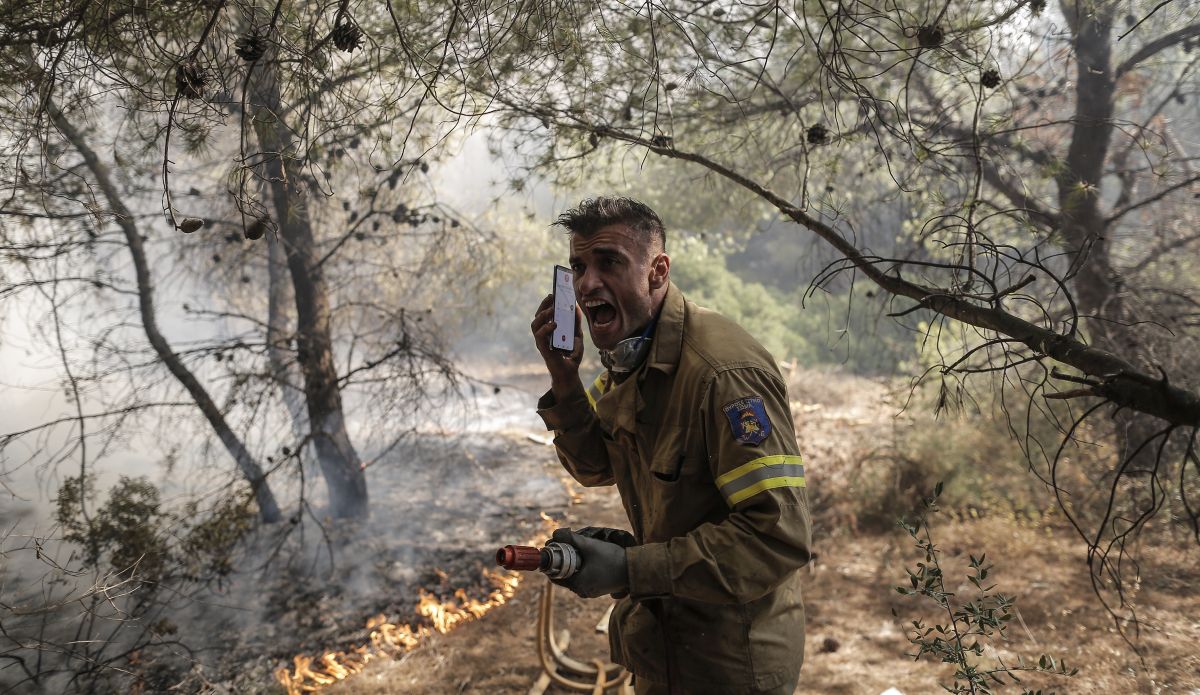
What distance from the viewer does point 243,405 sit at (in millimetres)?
5867

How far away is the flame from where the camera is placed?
4621 mm

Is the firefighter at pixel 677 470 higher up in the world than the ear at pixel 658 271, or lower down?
lower down

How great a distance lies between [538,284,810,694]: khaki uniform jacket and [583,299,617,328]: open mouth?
198 millimetres

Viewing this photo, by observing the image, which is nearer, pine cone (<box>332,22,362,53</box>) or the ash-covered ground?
pine cone (<box>332,22,362,53</box>)

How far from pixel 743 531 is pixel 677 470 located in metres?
0.34

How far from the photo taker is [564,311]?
101 inches

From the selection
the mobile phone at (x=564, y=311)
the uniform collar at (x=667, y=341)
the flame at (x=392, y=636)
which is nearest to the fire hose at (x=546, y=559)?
the uniform collar at (x=667, y=341)

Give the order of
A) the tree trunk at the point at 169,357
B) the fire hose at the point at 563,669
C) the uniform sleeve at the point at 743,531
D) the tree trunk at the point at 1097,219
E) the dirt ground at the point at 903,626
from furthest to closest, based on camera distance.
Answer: the tree trunk at the point at 169,357
the tree trunk at the point at 1097,219
the fire hose at the point at 563,669
the dirt ground at the point at 903,626
the uniform sleeve at the point at 743,531

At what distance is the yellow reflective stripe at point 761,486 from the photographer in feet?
6.35

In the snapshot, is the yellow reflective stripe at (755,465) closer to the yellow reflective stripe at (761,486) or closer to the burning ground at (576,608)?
the yellow reflective stripe at (761,486)

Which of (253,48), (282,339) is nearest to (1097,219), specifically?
(253,48)

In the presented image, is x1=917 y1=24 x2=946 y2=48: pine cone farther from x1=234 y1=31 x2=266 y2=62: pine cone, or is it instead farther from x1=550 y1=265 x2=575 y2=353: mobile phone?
x1=234 y1=31 x2=266 y2=62: pine cone

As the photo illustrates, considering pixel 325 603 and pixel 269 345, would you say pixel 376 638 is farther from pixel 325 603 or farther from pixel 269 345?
pixel 269 345

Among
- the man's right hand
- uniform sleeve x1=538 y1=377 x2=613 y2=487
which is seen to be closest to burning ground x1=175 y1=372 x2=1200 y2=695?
uniform sleeve x1=538 y1=377 x2=613 y2=487
